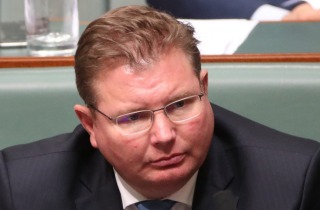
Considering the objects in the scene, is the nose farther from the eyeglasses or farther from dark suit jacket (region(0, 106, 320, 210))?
dark suit jacket (region(0, 106, 320, 210))

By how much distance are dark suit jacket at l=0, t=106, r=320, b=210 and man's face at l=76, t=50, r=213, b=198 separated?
11cm

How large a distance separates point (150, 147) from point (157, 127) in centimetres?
3

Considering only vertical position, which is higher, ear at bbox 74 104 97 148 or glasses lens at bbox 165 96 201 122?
glasses lens at bbox 165 96 201 122

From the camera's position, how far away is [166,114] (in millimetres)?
1062

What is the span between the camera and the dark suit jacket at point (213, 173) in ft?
3.83

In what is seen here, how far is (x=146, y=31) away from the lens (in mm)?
1096

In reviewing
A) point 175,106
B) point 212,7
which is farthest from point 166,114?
point 212,7

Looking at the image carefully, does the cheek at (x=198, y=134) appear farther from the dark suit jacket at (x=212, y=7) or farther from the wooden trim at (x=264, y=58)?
the dark suit jacket at (x=212, y=7)

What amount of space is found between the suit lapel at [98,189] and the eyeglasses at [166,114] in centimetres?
17

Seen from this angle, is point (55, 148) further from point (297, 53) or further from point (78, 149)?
point (297, 53)

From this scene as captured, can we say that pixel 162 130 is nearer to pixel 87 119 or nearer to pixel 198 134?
pixel 198 134

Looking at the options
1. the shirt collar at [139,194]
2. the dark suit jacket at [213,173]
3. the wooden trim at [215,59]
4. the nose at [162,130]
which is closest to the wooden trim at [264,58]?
the wooden trim at [215,59]

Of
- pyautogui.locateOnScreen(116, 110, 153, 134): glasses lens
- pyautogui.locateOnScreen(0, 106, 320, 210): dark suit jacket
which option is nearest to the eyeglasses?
pyautogui.locateOnScreen(116, 110, 153, 134): glasses lens

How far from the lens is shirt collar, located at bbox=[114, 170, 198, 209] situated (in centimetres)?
118
